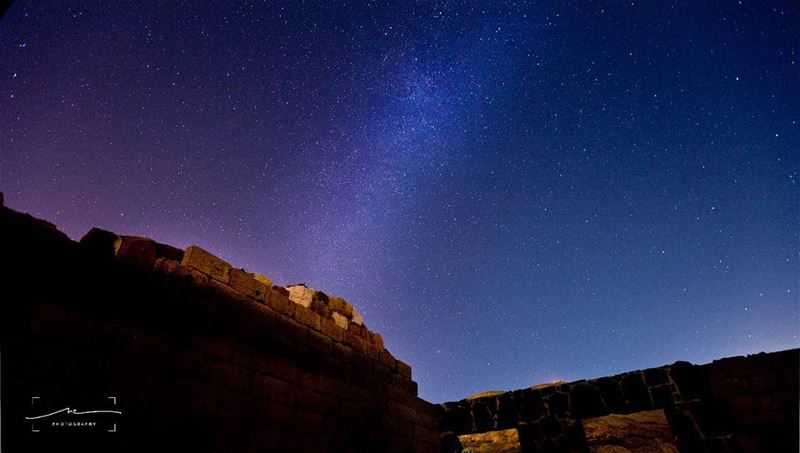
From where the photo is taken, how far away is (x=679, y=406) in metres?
5.54

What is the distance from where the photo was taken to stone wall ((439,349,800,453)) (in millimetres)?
4918

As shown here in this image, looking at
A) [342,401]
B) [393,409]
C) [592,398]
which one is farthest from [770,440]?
[342,401]

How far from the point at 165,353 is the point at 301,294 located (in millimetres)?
1856

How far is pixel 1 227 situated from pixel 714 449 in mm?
7737

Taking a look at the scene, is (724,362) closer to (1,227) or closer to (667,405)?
(667,405)

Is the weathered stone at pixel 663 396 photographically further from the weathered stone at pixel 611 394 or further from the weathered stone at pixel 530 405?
the weathered stone at pixel 530 405

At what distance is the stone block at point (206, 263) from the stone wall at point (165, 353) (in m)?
0.01

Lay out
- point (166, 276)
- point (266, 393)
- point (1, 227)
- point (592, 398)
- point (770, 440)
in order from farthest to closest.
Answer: point (592, 398)
point (770, 440)
point (266, 393)
point (166, 276)
point (1, 227)

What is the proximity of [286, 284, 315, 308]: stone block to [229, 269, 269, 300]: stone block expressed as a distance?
0.60 m

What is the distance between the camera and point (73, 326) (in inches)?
105

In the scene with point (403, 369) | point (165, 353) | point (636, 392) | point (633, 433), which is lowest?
point (633, 433)

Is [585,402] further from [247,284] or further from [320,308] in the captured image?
[247,284]

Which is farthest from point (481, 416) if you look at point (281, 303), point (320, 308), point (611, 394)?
point (281, 303)

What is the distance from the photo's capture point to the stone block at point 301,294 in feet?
15.7
